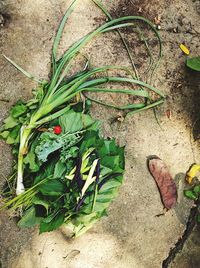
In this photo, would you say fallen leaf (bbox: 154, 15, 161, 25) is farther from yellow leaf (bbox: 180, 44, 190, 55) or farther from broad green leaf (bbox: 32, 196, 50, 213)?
broad green leaf (bbox: 32, 196, 50, 213)

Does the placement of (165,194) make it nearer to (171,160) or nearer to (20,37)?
(171,160)

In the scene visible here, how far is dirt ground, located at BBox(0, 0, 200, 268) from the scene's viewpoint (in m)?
2.77

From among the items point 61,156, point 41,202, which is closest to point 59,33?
point 61,156

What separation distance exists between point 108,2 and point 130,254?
161 centimetres

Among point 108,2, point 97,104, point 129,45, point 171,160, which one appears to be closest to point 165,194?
point 171,160

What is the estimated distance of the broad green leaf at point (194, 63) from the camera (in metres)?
2.92

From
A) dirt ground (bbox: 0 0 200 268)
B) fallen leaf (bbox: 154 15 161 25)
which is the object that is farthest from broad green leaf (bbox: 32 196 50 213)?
fallen leaf (bbox: 154 15 161 25)

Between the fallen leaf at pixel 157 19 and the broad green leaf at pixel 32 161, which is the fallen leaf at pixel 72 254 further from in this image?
the fallen leaf at pixel 157 19

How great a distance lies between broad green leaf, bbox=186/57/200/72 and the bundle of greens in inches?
18.0

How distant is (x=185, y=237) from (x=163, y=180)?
0.39 m

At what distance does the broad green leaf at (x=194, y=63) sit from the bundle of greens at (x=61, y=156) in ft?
1.50

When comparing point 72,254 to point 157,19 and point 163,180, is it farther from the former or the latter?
point 157,19

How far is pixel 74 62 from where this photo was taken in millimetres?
2881

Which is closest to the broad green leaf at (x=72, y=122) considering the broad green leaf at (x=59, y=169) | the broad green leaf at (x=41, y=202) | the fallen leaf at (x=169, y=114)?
the broad green leaf at (x=59, y=169)
